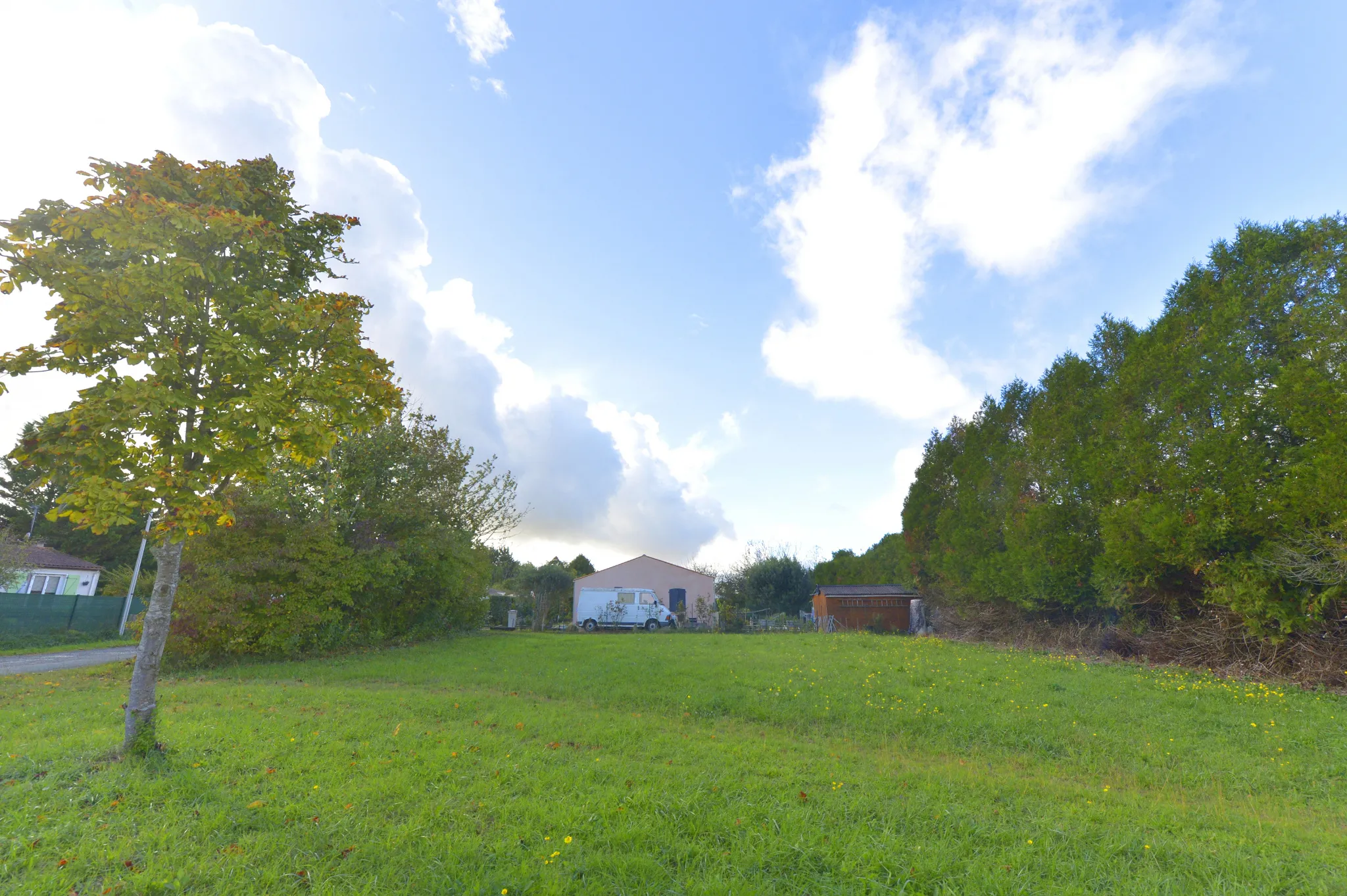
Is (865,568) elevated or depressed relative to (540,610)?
elevated

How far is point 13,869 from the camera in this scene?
138 inches

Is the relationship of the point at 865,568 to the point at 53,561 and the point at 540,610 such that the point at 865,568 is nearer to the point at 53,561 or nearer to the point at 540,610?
the point at 540,610

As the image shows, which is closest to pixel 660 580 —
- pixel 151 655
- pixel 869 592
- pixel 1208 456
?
pixel 869 592

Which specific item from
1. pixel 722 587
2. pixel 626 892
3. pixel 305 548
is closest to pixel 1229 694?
pixel 626 892

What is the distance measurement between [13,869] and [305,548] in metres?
12.6

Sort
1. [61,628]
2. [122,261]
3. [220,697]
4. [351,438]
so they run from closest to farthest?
[122,261]
[220,697]
[351,438]
[61,628]

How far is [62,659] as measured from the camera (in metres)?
15.2

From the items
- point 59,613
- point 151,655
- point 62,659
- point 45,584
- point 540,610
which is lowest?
point 62,659

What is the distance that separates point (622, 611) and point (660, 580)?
22.8 feet

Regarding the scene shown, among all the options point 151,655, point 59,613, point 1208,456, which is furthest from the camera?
point 59,613

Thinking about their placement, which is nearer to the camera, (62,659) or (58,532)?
(62,659)

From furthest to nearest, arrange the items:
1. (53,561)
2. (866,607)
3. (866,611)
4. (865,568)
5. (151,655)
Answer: (865,568) < (53,561) < (866,607) < (866,611) < (151,655)

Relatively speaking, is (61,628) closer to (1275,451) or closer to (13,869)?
(13,869)

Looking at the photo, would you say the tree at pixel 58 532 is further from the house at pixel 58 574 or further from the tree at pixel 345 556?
the tree at pixel 345 556
